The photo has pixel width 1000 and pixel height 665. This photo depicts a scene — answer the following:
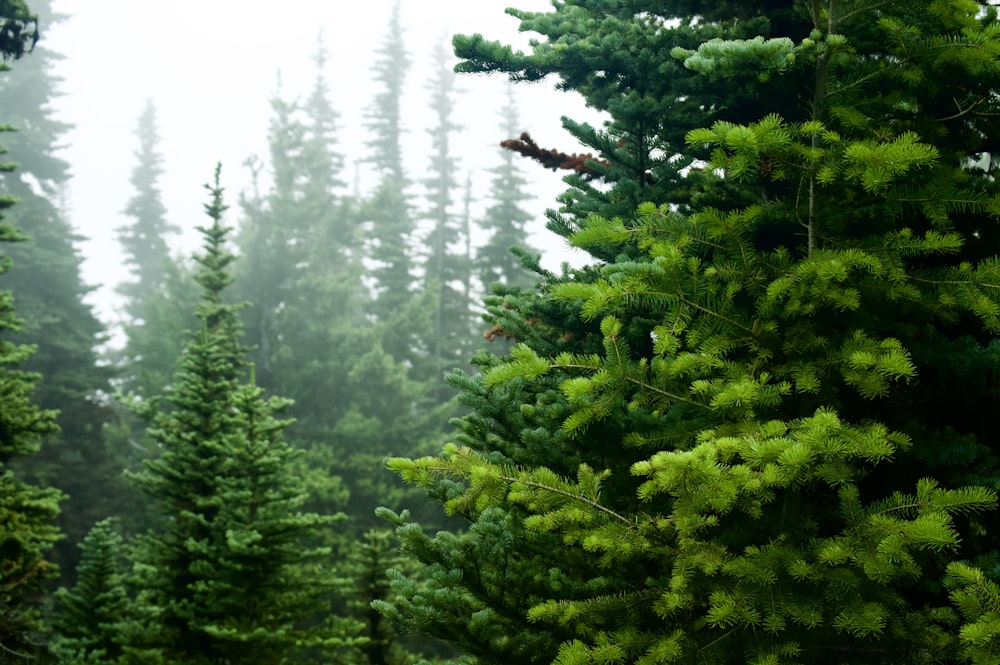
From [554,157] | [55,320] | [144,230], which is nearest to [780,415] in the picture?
[554,157]

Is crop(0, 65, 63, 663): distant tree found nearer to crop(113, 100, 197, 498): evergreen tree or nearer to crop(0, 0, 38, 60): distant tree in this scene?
crop(0, 0, 38, 60): distant tree

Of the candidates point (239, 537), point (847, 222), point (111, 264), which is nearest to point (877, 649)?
point (847, 222)

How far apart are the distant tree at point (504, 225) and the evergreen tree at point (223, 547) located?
19217 mm

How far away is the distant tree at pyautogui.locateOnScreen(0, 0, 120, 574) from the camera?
67.2ft

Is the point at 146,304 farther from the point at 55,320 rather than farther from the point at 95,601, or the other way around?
the point at 95,601

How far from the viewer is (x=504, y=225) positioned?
2711 centimetres

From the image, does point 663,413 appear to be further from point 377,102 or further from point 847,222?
point 377,102

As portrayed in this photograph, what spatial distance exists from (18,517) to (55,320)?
1851 cm

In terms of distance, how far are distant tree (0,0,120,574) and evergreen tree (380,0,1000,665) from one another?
20545 millimetres

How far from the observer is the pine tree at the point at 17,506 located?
6902mm

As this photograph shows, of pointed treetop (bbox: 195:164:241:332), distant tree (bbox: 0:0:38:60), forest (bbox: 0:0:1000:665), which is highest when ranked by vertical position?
distant tree (bbox: 0:0:38:60)

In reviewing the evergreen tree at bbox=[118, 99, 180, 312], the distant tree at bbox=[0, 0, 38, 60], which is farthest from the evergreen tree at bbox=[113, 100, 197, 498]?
the distant tree at bbox=[0, 0, 38, 60]

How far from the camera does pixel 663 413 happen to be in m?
3.63

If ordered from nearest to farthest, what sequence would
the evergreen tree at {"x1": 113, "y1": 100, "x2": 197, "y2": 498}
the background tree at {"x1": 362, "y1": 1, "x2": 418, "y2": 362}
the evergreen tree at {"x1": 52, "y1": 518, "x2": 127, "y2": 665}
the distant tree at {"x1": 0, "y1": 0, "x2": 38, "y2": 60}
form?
the distant tree at {"x1": 0, "y1": 0, "x2": 38, "y2": 60}
the evergreen tree at {"x1": 52, "y1": 518, "x2": 127, "y2": 665}
the evergreen tree at {"x1": 113, "y1": 100, "x2": 197, "y2": 498}
the background tree at {"x1": 362, "y1": 1, "x2": 418, "y2": 362}
